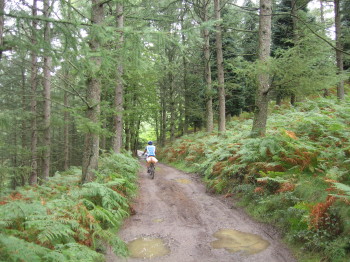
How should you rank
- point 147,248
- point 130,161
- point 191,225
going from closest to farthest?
point 147,248 → point 191,225 → point 130,161

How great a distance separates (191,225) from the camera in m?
6.35

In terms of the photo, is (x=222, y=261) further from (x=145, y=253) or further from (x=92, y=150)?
(x=92, y=150)

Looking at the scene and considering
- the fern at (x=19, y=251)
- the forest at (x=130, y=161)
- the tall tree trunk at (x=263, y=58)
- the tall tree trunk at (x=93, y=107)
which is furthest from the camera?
the tall tree trunk at (x=263, y=58)

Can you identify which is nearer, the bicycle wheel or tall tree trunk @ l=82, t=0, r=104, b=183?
tall tree trunk @ l=82, t=0, r=104, b=183

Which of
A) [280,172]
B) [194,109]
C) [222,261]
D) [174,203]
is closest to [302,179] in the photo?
[280,172]

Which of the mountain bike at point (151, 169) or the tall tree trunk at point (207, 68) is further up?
the tall tree trunk at point (207, 68)

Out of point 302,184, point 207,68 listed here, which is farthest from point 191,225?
point 207,68

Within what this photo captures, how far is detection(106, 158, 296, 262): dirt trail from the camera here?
4801 mm

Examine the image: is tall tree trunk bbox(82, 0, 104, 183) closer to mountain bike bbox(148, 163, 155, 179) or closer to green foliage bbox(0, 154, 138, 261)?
green foliage bbox(0, 154, 138, 261)

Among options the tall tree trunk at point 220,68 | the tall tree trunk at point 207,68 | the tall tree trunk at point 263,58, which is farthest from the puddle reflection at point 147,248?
the tall tree trunk at point 207,68

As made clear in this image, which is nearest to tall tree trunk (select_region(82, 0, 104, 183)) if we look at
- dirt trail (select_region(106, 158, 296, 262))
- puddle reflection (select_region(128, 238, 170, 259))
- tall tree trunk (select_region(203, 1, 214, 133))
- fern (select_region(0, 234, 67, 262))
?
dirt trail (select_region(106, 158, 296, 262))

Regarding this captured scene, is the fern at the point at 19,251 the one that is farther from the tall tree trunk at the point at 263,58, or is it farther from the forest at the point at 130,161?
the tall tree trunk at the point at 263,58

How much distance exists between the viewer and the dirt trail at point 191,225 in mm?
4801

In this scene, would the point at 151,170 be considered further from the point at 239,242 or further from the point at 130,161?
the point at 239,242
